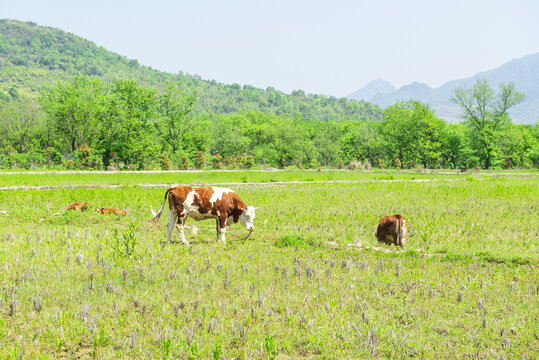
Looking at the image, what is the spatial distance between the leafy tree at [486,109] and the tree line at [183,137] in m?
0.21

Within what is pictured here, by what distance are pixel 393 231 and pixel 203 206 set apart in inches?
225

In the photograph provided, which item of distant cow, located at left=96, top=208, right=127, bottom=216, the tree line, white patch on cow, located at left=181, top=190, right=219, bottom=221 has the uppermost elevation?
the tree line

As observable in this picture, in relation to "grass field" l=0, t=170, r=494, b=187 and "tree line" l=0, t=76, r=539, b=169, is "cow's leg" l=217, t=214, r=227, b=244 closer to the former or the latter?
"grass field" l=0, t=170, r=494, b=187

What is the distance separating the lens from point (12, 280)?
7590 mm

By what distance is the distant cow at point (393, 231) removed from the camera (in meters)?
11.4

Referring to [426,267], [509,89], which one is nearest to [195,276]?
[426,267]

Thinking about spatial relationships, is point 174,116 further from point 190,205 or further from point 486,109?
point 190,205

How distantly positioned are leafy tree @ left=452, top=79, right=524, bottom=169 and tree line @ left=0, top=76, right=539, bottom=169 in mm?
210

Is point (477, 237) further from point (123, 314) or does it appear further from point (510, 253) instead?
point (123, 314)

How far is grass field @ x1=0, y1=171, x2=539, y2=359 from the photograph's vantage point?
5.09 meters

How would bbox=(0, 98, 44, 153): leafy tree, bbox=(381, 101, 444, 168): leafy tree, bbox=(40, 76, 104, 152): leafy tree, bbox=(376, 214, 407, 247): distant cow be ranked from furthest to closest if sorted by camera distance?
bbox=(0, 98, 44, 153): leafy tree, bbox=(381, 101, 444, 168): leafy tree, bbox=(40, 76, 104, 152): leafy tree, bbox=(376, 214, 407, 247): distant cow

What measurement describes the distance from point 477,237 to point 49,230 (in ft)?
45.4

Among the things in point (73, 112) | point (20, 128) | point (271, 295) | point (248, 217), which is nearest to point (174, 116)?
point (73, 112)

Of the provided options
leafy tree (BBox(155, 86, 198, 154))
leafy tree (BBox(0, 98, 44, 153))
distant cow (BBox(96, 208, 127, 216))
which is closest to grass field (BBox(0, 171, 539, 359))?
distant cow (BBox(96, 208, 127, 216))
